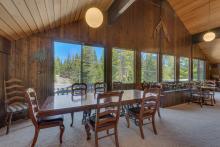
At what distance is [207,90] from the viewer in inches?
204

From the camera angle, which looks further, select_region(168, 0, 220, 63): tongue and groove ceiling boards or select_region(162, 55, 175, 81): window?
select_region(162, 55, 175, 81): window

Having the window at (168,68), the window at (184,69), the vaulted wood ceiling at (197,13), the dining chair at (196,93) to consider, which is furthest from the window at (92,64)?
the window at (184,69)

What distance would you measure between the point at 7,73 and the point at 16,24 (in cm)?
136

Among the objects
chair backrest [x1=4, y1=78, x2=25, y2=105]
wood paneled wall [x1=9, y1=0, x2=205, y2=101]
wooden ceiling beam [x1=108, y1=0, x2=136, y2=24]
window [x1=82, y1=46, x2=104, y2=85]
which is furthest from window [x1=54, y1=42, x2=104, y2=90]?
wooden ceiling beam [x1=108, y1=0, x2=136, y2=24]

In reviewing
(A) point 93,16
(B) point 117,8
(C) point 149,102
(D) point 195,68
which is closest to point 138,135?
(C) point 149,102

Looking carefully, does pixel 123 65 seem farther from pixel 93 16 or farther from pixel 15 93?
pixel 15 93

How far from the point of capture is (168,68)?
6258mm

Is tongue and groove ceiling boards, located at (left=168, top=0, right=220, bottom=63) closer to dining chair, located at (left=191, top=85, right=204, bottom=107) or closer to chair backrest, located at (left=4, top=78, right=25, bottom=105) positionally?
dining chair, located at (left=191, top=85, right=204, bottom=107)

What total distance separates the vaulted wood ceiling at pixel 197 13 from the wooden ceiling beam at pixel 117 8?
3.36 meters

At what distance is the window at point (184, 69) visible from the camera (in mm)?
6863

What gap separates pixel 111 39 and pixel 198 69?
6498mm

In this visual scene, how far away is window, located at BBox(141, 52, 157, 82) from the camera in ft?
17.7

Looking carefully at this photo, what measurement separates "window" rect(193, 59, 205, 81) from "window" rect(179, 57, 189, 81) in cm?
81

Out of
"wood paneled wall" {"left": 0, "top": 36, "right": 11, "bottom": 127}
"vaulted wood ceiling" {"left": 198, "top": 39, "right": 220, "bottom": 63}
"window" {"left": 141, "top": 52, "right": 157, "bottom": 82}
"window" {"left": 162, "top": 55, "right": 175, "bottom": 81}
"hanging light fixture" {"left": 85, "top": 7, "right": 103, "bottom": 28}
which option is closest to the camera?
"wood paneled wall" {"left": 0, "top": 36, "right": 11, "bottom": 127}
